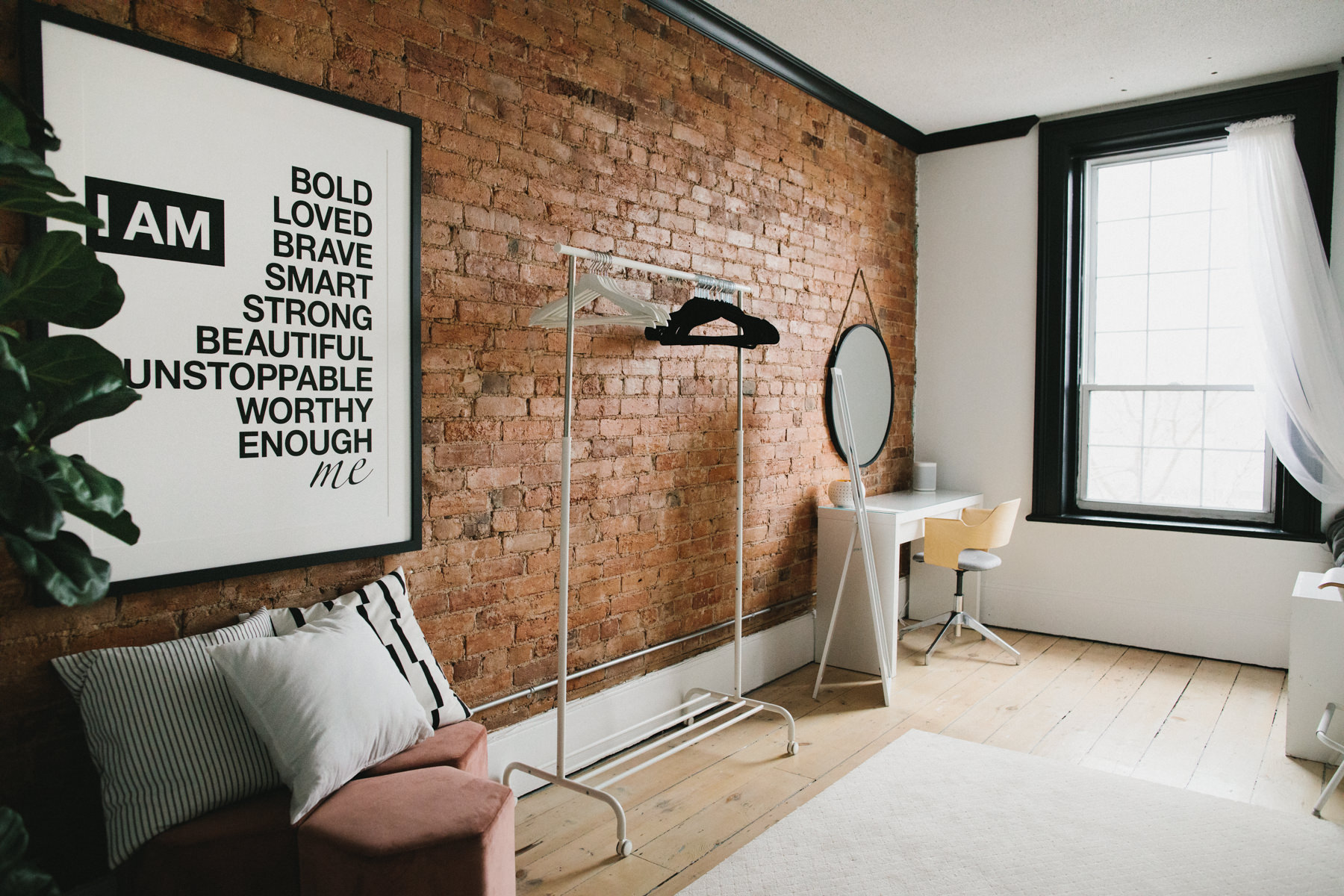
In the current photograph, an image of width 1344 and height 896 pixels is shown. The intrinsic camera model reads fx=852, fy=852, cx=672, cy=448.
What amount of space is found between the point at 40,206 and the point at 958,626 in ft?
15.1

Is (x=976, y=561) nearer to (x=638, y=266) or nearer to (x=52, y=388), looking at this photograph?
(x=638, y=266)

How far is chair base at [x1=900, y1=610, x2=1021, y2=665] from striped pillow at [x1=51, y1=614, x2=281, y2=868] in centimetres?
344

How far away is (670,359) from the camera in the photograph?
3.50 metres

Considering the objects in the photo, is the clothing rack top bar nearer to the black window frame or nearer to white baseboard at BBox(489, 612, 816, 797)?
white baseboard at BBox(489, 612, 816, 797)

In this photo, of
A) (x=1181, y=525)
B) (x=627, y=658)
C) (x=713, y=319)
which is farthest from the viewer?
(x=1181, y=525)

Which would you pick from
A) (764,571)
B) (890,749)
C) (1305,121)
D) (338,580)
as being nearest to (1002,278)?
(1305,121)

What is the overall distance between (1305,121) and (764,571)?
11.5ft

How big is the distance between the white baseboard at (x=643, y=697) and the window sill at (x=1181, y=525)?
170cm

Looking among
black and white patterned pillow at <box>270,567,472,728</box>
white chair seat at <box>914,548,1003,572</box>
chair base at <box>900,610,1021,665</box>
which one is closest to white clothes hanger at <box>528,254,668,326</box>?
black and white patterned pillow at <box>270,567,472,728</box>

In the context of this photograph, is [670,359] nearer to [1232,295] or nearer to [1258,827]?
[1258,827]

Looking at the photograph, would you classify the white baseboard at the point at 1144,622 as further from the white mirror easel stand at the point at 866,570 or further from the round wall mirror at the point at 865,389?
the white mirror easel stand at the point at 866,570

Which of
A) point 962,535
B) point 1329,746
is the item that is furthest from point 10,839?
point 962,535

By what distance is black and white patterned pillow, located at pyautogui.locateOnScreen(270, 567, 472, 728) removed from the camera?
230 cm

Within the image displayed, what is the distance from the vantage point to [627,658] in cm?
333
